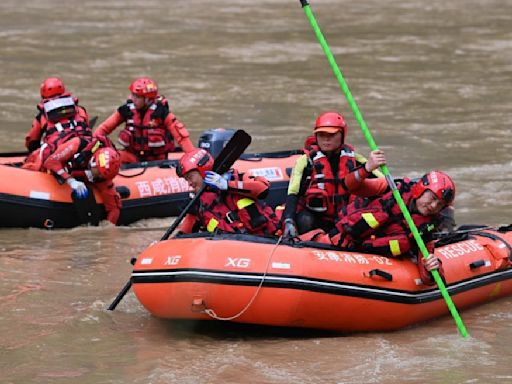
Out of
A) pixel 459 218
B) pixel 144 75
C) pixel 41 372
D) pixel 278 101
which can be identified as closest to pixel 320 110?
pixel 278 101

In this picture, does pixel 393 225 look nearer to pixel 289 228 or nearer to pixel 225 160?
pixel 289 228

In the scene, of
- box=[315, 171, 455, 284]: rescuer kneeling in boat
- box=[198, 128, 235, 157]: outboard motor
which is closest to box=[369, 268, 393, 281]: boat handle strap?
box=[315, 171, 455, 284]: rescuer kneeling in boat

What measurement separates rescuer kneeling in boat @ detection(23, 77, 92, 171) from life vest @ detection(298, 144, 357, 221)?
2950 millimetres

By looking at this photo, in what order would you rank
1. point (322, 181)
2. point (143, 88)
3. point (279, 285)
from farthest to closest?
1. point (143, 88)
2. point (322, 181)
3. point (279, 285)

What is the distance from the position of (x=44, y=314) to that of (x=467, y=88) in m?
11.1

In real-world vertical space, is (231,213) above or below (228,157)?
below

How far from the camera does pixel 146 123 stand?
36.9 ft

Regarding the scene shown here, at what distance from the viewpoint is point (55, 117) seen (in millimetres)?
10477

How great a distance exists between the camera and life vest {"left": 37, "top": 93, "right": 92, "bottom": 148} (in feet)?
34.1

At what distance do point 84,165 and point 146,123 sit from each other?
1.12 meters

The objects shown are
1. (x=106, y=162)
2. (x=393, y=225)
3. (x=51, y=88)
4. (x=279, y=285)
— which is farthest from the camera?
(x=51, y=88)

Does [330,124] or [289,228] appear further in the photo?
[330,124]

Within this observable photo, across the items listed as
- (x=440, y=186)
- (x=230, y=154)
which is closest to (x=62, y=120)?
(x=230, y=154)

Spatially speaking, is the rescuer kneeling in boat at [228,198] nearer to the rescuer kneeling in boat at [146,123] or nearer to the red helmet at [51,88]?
the red helmet at [51,88]
